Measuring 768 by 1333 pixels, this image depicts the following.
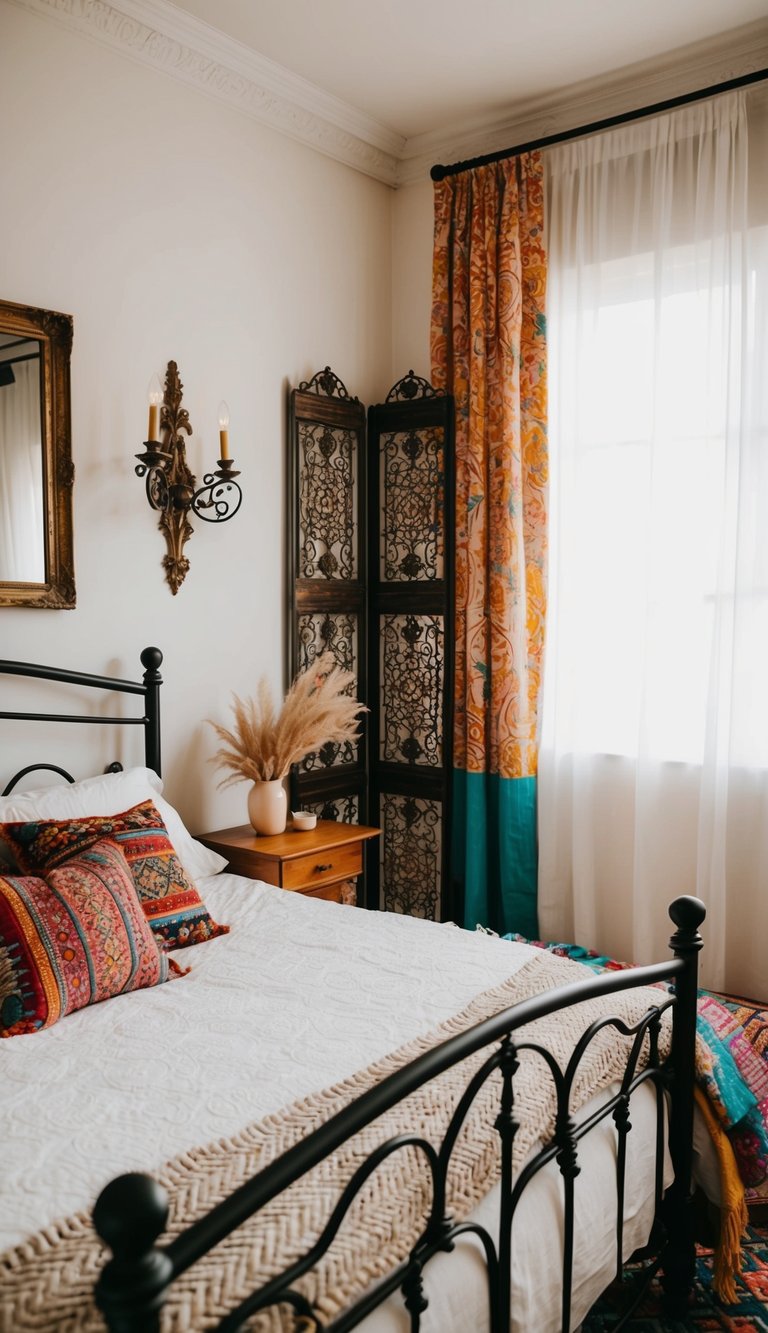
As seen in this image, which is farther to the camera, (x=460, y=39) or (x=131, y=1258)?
(x=460, y=39)

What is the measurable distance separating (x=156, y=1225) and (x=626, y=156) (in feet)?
11.2

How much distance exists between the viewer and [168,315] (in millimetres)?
3012

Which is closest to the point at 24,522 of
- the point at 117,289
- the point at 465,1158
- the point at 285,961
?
the point at 117,289

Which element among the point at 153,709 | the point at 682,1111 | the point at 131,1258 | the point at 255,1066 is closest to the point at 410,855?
the point at 153,709

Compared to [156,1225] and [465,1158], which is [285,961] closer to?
[465,1158]

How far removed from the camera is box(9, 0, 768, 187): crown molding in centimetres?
283

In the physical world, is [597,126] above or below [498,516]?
above

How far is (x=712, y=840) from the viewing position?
308 cm

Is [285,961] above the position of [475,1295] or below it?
above

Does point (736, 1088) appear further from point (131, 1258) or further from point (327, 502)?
point (327, 502)

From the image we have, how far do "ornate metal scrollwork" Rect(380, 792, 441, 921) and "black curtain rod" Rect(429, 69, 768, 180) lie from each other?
233 cm

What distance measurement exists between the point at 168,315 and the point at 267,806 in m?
1.54

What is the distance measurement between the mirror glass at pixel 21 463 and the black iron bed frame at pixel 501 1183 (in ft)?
5.86

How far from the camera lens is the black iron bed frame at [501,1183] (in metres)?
0.80
